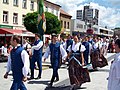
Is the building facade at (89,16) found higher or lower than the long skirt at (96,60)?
higher

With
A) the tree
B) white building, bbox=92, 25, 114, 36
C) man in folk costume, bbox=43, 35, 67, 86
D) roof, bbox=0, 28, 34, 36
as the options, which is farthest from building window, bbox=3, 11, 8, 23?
white building, bbox=92, 25, 114, 36

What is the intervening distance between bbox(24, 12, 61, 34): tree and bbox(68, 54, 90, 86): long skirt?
104 feet

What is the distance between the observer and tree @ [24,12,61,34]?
4081 centimetres

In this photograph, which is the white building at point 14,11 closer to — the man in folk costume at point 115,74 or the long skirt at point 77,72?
the long skirt at point 77,72

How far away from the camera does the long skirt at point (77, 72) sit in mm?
8969

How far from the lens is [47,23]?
42.7 metres

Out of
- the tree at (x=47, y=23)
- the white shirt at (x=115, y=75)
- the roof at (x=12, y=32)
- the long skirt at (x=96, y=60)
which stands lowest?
the long skirt at (x=96, y=60)

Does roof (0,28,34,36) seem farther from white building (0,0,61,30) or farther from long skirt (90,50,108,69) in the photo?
long skirt (90,50,108,69)

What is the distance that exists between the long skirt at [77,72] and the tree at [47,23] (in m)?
31.6

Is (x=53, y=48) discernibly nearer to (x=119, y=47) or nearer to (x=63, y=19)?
(x=119, y=47)

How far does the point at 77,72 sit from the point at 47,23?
112ft

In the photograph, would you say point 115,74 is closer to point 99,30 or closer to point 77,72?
point 77,72

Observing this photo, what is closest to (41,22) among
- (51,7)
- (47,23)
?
(47,23)

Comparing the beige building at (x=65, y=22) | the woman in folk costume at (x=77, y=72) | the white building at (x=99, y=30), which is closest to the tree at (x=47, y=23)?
the beige building at (x=65, y=22)
